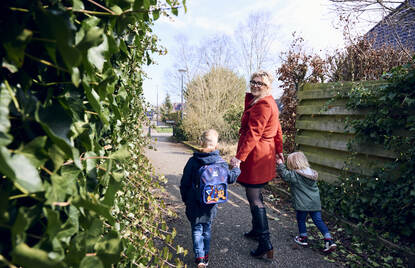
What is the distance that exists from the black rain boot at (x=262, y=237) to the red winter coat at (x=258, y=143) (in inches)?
13.5

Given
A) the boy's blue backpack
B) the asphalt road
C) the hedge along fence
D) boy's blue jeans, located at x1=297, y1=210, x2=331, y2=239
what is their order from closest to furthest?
the boy's blue backpack < the asphalt road < boy's blue jeans, located at x1=297, y1=210, x2=331, y2=239 < the hedge along fence

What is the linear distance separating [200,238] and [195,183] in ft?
1.87

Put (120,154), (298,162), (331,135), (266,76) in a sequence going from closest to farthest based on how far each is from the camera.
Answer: (120,154)
(266,76)
(298,162)
(331,135)

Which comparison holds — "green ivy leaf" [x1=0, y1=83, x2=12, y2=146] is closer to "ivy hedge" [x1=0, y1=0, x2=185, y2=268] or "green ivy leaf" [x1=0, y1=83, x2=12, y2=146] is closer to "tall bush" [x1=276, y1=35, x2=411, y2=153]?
"ivy hedge" [x1=0, y1=0, x2=185, y2=268]

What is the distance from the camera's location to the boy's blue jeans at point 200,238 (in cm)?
267

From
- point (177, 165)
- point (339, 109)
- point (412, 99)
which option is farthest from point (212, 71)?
point (412, 99)

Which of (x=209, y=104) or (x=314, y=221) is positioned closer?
(x=314, y=221)

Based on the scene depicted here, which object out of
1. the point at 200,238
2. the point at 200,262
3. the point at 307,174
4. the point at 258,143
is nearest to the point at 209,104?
the point at 307,174

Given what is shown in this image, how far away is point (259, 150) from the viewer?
293 centimetres

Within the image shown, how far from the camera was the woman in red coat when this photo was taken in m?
2.83

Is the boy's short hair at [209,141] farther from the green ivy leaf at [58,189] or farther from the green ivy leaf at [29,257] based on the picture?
the green ivy leaf at [29,257]

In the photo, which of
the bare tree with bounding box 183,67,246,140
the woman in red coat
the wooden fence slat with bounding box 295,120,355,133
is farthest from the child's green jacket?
the bare tree with bounding box 183,67,246,140

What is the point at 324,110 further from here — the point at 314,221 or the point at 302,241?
the point at 302,241

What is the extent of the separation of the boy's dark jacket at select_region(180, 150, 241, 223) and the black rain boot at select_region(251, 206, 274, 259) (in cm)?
51
